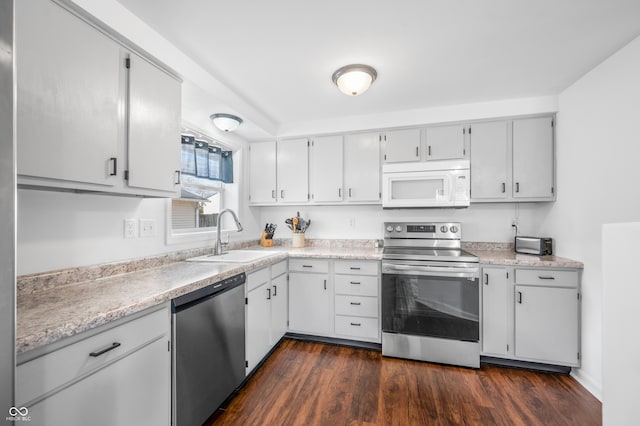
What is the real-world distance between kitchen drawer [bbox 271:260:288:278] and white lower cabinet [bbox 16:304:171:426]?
48.0 inches

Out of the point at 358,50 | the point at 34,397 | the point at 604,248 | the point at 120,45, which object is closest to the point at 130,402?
the point at 34,397

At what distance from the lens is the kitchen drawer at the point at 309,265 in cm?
271

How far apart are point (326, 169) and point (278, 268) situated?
4.14 ft

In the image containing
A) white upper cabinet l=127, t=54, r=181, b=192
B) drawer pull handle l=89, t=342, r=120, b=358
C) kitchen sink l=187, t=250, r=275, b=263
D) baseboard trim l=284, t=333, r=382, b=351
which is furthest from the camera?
baseboard trim l=284, t=333, r=382, b=351

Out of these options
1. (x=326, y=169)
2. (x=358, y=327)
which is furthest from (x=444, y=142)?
(x=358, y=327)

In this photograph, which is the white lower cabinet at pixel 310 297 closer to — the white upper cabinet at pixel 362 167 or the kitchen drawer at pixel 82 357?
the white upper cabinet at pixel 362 167

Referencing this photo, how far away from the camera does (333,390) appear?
6.51ft

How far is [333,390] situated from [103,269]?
1.74 metres

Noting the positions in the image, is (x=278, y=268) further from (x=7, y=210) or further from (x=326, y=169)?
(x=7, y=210)

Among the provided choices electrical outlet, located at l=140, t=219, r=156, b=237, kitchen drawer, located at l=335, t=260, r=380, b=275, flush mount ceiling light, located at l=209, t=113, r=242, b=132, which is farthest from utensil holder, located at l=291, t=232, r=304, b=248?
electrical outlet, located at l=140, t=219, r=156, b=237

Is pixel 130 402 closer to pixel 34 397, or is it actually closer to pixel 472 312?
pixel 34 397

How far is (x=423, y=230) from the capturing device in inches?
116

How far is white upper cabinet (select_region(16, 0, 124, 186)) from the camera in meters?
1.03

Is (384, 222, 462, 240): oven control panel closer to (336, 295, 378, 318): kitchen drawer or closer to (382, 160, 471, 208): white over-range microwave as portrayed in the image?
(382, 160, 471, 208): white over-range microwave
